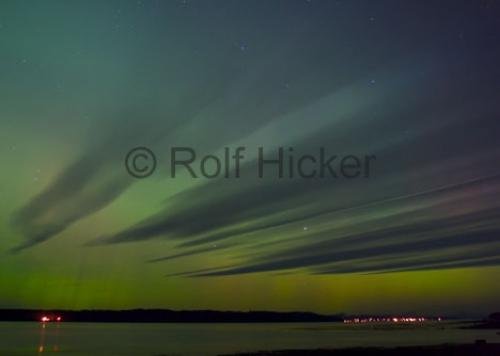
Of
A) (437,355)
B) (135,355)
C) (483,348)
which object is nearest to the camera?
(437,355)

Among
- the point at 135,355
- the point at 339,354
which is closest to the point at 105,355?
the point at 135,355

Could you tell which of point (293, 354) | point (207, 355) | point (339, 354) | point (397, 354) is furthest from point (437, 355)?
point (207, 355)

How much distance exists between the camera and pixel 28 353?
65.6 meters

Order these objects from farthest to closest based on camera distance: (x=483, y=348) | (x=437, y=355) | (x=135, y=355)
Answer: (x=135, y=355) → (x=483, y=348) → (x=437, y=355)

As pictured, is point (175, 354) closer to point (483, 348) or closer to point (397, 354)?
point (397, 354)

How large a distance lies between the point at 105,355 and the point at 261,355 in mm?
20017

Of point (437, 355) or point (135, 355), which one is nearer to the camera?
point (437, 355)

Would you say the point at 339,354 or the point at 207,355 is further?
the point at 207,355

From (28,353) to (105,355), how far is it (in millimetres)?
7673

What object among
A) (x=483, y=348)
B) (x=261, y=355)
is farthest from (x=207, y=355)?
(x=483, y=348)

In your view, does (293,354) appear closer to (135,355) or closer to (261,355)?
(261,355)

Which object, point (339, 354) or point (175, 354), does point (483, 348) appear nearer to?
point (339, 354)

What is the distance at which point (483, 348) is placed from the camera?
5775 centimetres

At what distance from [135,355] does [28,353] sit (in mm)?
10842
